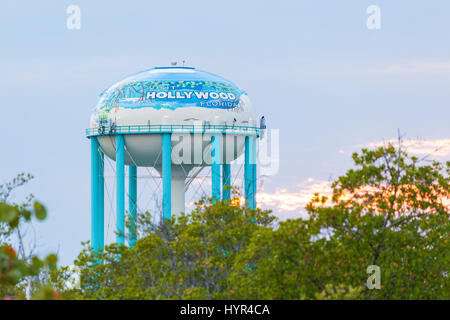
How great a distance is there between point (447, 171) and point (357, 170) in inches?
93.5

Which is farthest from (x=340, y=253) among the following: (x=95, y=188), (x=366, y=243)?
(x=95, y=188)

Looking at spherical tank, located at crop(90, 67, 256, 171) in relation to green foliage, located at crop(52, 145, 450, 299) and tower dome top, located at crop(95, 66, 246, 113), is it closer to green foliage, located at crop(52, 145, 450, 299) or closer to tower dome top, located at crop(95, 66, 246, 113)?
tower dome top, located at crop(95, 66, 246, 113)

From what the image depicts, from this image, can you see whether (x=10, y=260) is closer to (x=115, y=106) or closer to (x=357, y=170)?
(x=357, y=170)

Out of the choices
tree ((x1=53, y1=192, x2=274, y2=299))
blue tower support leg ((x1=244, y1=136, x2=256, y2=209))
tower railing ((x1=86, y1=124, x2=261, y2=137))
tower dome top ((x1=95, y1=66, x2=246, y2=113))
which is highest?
tower dome top ((x1=95, y1=66, x2=246, y2=113))

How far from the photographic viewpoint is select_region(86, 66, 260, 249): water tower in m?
30.5

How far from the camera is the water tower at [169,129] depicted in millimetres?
30484

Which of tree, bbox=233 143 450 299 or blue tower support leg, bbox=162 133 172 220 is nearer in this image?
tree, bbox=233 143 450 299

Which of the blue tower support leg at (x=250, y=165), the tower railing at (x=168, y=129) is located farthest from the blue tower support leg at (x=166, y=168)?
the blue tower support leg at (x=250, y=165)

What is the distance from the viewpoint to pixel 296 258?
15.5m

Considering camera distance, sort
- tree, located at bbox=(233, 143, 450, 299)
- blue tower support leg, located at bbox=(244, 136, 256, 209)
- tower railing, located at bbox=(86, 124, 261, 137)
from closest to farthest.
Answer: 1. tree, located at bbox=(233, 143, 450, 299)
2. tower railing, located at bbox=(86, 124, 261, 137)
3. blue tower support leg, located at bbox=(244, 136, 256, 209)

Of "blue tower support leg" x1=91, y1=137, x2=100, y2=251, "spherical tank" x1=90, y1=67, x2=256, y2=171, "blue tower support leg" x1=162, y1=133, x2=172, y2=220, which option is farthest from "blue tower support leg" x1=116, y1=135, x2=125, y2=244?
"blue tower support leg" x1=91, y1=137, x2=100, y2=251

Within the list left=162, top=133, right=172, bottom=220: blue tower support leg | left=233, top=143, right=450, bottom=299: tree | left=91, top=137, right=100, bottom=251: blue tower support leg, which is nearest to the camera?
left=233, top=143, right=450, bottom=299: tree
